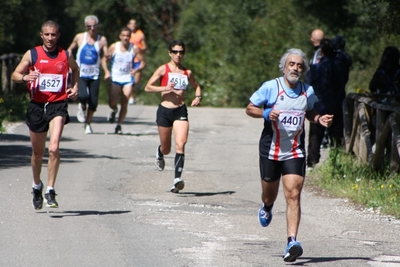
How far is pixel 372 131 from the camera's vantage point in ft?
50.0

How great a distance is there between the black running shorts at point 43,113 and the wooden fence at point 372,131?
406 cm

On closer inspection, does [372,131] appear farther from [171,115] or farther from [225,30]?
[225,30]

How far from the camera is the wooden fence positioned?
12703mm

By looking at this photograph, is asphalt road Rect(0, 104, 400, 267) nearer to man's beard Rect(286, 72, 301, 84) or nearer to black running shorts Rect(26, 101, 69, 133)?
black running shorts Rect(26, 101, 69, 133)

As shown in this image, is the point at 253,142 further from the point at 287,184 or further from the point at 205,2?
the point at 205,2

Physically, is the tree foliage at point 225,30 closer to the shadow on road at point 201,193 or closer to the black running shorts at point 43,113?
the shadow on road at point 201,193

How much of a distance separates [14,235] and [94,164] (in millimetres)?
5640

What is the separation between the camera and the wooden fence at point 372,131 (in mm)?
12703

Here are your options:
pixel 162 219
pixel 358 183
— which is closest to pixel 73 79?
pixel 162 219

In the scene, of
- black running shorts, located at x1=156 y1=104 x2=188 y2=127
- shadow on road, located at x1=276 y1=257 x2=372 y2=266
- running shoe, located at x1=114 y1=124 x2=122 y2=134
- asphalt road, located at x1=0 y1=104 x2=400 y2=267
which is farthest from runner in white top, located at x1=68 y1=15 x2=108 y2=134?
shadow on road, located at x1=276 y1=257 x2=372 y2=266

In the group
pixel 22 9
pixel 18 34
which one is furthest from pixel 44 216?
pixel 18 34

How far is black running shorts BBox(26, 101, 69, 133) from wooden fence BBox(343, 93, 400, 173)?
406 centimetres

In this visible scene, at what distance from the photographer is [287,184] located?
868cm

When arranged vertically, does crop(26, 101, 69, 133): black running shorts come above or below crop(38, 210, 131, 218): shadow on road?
above
